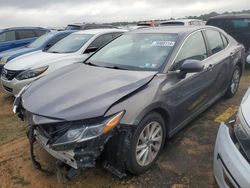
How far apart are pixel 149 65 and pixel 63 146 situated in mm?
1569

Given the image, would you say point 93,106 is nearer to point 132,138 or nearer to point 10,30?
point 132,138

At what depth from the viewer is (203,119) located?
15.6ft

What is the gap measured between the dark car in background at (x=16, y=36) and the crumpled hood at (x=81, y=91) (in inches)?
303

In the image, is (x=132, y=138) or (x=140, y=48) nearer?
(x=132, y=138)

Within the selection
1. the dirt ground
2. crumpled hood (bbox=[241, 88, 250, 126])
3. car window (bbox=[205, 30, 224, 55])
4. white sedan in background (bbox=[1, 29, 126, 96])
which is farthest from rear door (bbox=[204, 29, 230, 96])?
white sedan in background (bbox=[1, 29, 126, 96])

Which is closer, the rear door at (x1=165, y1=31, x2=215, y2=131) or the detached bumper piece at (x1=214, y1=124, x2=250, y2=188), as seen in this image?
the detached bumper piece at (x1=214, y1=124, x2=250, y2=188)

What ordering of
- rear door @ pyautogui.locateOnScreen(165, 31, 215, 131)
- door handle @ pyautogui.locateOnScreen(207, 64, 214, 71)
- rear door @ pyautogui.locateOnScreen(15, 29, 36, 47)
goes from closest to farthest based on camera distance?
rear door @ pyautogui.locateOnScreen(165, 31, 215, 131) → door handle @ pyautogui.locateOnScreen(207, 64, 214, 71) → rear door @ pyautogui.locateOnScreen(15, 29, 36, 47)

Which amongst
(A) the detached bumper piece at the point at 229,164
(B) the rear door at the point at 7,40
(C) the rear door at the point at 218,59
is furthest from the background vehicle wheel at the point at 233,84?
(B) the rear door at the point at 7,40

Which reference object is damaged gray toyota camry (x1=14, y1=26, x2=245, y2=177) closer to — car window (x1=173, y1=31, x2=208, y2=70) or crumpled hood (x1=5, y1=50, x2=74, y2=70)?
car window (x1=173, y1=31, x2=208, y2=70)

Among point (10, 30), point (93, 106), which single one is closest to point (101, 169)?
point (93, 106)

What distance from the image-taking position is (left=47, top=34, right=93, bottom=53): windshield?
6.88 metres

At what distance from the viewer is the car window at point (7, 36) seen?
10.6 meters

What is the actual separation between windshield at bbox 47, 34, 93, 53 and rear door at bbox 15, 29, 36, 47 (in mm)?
4126

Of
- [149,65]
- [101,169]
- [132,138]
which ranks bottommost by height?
[101,169]
